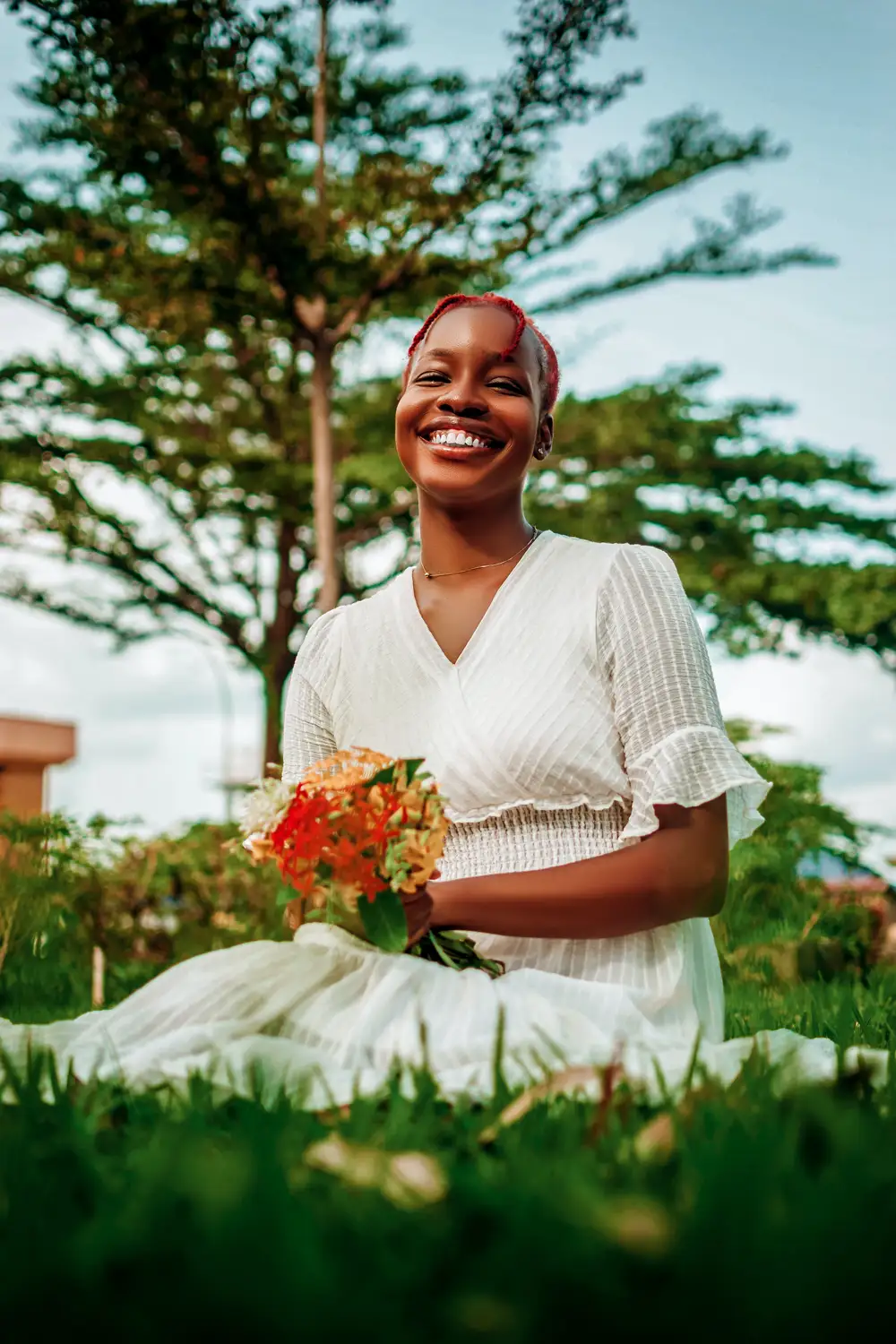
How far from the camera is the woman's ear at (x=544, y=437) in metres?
3.02

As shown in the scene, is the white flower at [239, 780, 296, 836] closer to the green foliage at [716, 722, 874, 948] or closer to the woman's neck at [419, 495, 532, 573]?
the woman's neck at [419, 495, 532, 573]

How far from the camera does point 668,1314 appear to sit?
1.03 metres

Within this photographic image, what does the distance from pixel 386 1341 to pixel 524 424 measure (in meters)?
2.13

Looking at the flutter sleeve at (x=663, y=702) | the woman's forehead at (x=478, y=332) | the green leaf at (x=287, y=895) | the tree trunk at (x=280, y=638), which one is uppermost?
the tree trunk at (x=280, y=638)

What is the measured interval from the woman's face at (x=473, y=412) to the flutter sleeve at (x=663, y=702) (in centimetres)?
38

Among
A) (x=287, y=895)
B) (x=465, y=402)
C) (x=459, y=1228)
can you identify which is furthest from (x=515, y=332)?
(x=459, y=1228)

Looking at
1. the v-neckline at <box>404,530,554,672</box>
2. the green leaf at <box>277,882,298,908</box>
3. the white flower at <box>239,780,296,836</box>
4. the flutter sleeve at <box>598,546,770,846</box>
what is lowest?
the green leaf at <box>277,882,298,908</box>

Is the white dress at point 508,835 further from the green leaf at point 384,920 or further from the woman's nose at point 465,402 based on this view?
the woman's nose at point 465,402

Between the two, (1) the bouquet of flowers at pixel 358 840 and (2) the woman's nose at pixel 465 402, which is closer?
(1) the bouquet of flowers at pixel 358 840

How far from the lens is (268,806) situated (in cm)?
220

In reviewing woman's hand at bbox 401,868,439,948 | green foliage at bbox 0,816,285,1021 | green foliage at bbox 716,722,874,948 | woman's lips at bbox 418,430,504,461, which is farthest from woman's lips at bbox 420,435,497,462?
green foliage at bbox 716,722,874,948

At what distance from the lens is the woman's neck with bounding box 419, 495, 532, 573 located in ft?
9.48

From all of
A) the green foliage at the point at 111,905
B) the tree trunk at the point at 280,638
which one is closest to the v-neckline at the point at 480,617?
the green foliage at the point at 111,905

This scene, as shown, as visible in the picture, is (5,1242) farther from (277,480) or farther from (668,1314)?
(277,480)
